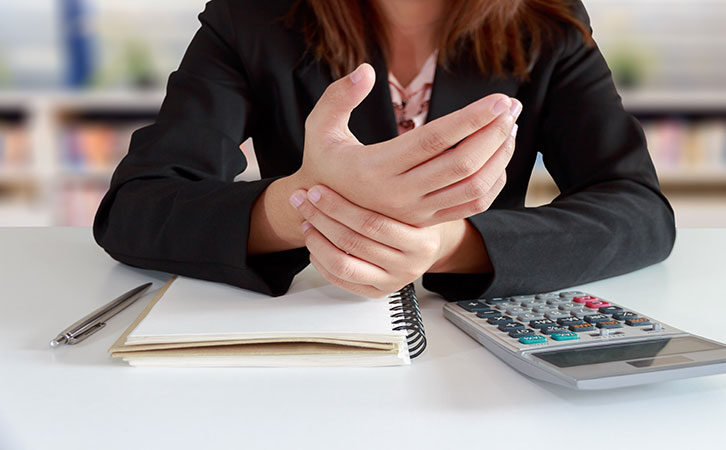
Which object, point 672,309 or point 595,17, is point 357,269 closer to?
point 672,309

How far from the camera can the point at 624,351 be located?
545 mm

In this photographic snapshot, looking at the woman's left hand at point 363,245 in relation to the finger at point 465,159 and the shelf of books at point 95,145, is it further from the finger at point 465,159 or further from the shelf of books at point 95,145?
the shelf of books at point 95,145

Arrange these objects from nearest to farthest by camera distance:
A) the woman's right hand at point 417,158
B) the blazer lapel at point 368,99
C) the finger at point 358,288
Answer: the woman's right hand at point 417,158 → the finger at point 358,288 → the blazer lapel at point 368,99

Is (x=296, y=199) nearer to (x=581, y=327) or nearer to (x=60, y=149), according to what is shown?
(x=581, y=327)

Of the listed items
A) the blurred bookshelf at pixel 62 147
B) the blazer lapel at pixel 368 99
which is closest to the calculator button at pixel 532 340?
the blazer lapel at pixel 368 99

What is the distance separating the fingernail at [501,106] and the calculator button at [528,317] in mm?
178

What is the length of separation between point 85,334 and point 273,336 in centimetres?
17

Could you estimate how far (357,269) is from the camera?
2.08ft

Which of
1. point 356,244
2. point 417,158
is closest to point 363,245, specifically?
point 356,244

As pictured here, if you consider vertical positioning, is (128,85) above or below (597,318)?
below

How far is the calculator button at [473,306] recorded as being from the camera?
0.66 m

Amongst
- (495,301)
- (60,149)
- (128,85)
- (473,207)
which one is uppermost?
(473,207)

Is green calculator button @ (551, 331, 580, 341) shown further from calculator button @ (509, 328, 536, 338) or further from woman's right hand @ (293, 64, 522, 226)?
woman's right hand @ (293, 64, 522, 226)

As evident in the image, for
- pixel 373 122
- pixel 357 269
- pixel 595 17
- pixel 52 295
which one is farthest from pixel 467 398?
pixel 595 17
